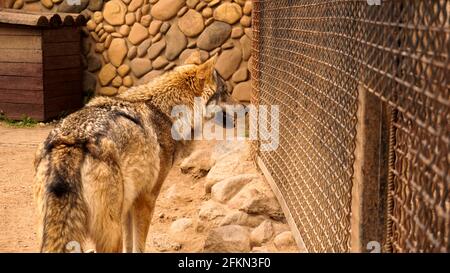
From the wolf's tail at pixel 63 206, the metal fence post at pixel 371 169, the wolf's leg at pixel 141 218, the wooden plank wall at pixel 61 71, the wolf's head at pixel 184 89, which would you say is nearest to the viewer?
the metal fence post at pixel 371 169

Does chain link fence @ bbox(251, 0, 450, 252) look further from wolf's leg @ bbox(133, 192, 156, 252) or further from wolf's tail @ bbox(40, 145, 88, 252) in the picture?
wolf's tail @ bbox(40, 145, 88, 252)

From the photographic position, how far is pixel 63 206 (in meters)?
3.03

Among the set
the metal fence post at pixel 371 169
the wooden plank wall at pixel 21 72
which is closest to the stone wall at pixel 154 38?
the wooden plank wall at pixel 21 72

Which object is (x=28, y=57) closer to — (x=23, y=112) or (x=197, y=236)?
(x=23, y=112)

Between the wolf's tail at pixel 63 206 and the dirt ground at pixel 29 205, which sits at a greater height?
the wolf's tail at pixel 63 206

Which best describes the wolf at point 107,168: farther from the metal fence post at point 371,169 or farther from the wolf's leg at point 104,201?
the metal fence post at point 371,169

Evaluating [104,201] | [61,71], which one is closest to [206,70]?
[104,201]

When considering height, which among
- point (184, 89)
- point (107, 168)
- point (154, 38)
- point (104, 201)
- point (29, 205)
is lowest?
point (29, 205)

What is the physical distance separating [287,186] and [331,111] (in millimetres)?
1758

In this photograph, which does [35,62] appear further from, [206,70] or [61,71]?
[206,70]

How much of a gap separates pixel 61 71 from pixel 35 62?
0.55 meters

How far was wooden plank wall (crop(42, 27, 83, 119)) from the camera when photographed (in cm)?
959

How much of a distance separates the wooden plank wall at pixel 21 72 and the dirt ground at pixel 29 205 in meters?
1.27

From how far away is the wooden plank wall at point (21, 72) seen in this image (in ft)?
31.0
